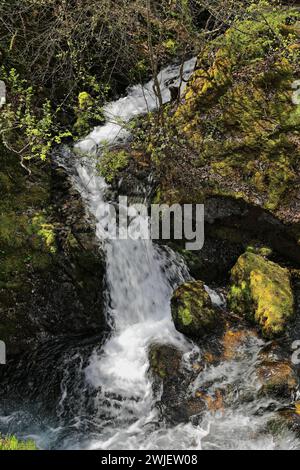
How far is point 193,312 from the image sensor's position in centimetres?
646

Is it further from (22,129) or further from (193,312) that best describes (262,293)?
(22,129)

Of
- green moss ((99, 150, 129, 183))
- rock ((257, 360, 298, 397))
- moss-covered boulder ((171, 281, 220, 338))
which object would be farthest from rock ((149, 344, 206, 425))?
green moss ((99, 150, 129, 183))

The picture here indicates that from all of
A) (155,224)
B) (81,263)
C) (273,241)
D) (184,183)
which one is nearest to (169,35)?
(184,183)

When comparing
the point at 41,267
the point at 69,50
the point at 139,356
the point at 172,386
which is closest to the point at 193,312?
the point at 139,356

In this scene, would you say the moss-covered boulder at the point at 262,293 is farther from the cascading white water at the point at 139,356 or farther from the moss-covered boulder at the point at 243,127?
the moss-covered boulder at the point at 243,127

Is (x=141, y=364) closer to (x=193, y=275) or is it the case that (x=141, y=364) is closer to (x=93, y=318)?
(x=93, y=318)

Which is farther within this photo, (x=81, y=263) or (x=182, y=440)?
(x=81, y=263)

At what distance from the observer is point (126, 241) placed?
733 cm

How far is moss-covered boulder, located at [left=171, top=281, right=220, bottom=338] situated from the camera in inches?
252

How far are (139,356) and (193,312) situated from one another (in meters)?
1.06

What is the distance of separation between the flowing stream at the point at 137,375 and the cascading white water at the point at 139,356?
12 mm

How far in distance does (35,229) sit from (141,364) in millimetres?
2626

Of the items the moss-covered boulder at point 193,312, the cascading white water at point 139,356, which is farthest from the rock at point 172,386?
the moss-covered boulder at point 193,312

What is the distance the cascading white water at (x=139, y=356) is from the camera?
5047 mm
